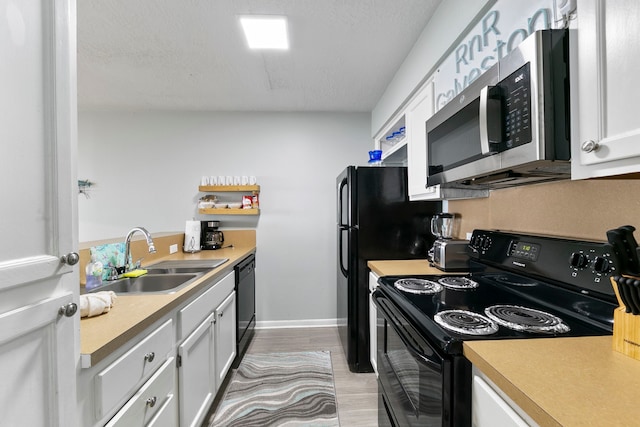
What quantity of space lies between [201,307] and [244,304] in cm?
99

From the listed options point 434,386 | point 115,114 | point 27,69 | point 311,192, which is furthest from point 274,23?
point 115,114

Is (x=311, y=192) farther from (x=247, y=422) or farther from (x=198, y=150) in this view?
(x=247, y=422)

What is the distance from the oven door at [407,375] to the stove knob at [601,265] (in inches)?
22.9

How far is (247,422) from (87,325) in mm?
1226

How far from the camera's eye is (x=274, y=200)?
3.19m

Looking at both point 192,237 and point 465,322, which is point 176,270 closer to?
point 192,237

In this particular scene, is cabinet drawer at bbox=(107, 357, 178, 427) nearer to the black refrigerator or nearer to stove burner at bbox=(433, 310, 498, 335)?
stove burner at bbox=(433, 310, 498, 335)

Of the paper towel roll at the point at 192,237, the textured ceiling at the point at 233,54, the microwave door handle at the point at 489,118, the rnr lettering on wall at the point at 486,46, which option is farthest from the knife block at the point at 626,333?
the paper towel roll at the point at 192,237

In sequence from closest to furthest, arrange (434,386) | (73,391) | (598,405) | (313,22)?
(598,405), (73,391), (434,386), (313,22)

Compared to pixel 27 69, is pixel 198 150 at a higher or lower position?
higher

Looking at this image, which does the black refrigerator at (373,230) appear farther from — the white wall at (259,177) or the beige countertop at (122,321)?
the beige countertop at (122,321)

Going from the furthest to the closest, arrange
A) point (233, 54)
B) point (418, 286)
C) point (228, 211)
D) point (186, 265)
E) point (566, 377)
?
point (228, 211) < point (186, 265) < point (233, 54) < point (418, 286) < point (566, 377)

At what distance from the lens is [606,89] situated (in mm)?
672

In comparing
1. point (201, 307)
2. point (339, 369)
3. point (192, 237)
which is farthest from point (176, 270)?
point (339, 369)
